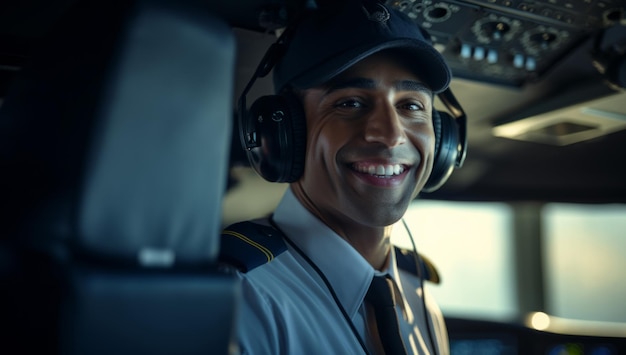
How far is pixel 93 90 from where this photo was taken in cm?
48

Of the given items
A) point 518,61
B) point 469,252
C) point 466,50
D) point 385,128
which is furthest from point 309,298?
point 469,252

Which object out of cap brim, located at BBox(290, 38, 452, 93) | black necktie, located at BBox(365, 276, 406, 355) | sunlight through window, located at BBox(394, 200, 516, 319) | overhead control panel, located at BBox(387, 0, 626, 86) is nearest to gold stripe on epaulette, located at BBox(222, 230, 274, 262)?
black necktie, located at BBox(365, 276, 406, 355)

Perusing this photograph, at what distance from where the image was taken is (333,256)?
4.05 feet

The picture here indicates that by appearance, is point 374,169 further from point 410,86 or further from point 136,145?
point 136,145

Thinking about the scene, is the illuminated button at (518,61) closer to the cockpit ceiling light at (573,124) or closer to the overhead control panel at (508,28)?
the overhead control panel at (508,28)

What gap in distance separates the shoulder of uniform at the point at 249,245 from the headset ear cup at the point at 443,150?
1.42 ft

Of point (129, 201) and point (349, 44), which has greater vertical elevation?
point (349, 44)

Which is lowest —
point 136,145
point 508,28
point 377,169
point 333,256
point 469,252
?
point 469,252

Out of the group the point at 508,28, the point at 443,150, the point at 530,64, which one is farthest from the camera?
the point at 530,64

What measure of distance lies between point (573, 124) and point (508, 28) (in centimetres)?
85

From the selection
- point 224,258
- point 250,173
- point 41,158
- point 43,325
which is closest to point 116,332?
point 43,325

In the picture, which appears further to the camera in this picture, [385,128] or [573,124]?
[573,124]

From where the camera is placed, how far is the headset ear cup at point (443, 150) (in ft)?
4.42

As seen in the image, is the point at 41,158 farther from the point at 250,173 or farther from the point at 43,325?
the point at 250,173
